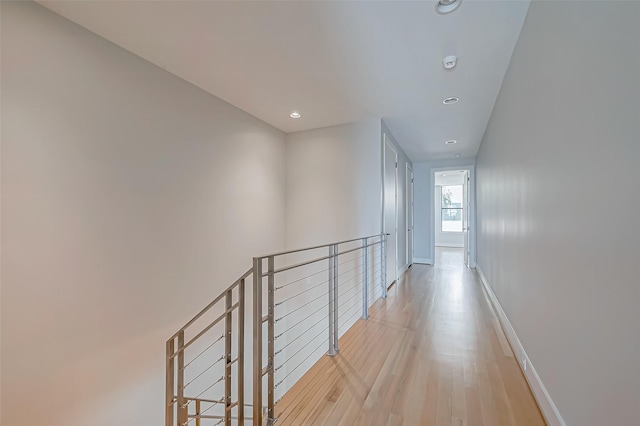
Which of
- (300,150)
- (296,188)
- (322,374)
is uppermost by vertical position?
(300,150)

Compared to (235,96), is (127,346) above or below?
below

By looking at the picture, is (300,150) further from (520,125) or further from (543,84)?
(543,84)

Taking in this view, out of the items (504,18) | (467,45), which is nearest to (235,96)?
(467,45)

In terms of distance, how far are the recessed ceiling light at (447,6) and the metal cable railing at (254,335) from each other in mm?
1818

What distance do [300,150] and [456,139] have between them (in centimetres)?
284

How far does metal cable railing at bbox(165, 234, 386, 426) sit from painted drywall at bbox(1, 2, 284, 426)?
1.42 ft

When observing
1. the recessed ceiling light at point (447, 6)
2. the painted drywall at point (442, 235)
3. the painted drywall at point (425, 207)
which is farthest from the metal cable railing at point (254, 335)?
the painted drywall at point (442, 235)

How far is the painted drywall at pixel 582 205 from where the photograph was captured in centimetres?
85

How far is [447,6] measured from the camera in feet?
5.76

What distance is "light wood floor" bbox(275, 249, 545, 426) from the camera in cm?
160

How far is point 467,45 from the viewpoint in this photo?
2.17m

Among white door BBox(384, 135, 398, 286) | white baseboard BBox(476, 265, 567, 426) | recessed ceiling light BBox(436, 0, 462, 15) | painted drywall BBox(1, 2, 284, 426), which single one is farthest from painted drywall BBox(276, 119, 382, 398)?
recessed ceiling light BBox(436, 0, 462, 15)

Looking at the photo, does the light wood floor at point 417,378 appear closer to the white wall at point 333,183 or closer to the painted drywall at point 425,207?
the white wall at point 333,183

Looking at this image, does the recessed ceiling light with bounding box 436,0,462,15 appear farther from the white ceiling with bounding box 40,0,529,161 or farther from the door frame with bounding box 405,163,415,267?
the door frame with bounding box 405,163,415,267
